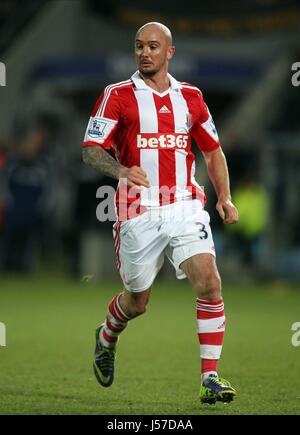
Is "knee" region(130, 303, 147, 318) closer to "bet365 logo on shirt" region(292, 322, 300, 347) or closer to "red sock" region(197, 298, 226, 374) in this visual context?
"red sock" region(197, 298, 226, 374)

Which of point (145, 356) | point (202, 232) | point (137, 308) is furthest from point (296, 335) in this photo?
point (202, 232)

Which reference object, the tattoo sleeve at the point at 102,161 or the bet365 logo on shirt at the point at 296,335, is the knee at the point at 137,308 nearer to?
the tattoo sleeve at the point at 102,161

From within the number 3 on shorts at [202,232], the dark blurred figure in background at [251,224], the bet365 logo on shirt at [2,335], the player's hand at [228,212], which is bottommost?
the bet365 logo on shirt at [2,335]

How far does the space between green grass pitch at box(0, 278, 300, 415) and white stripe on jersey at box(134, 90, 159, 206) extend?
128 centimetres

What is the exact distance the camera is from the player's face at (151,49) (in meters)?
7.48

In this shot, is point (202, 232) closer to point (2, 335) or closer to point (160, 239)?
point (160, 239)

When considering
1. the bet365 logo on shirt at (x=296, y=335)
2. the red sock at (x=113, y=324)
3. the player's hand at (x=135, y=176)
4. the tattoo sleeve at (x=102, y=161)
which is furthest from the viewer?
the bet365 logo on shirt at (x=296, y=335)

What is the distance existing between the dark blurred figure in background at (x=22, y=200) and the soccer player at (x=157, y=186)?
1189cm

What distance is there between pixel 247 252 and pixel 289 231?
2.53 feet

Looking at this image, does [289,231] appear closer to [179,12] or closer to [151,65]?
[179,12]

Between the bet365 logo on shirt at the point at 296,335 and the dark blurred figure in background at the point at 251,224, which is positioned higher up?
the dark blurred figure in background at the point at 251,224

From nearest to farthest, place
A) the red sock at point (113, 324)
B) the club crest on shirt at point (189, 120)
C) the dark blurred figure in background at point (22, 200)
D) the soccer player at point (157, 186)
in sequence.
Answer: the soccer player at point (157, 186) < the club crest on shirt at point (189, 120) < the red sock at point (113, 324) < the dark blurred figure in background at point (22, 200)

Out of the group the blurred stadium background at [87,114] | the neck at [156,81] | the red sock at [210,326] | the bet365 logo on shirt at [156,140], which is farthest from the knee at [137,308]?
the blurred stadium background at [87,114]

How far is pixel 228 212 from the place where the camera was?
7512 mm
